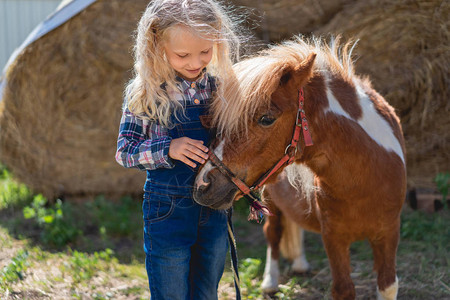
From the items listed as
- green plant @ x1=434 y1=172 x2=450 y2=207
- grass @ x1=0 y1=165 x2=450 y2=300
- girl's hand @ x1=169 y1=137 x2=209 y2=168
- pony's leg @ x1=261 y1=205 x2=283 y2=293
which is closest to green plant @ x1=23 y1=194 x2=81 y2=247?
grass @ x1=0 y1=165 x2=450 y2=300

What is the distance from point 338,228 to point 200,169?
2.70 feet

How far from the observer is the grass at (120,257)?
279 centimetres

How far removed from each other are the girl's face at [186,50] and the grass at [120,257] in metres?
1.63

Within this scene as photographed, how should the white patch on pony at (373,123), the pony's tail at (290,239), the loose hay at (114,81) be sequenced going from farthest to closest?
1. the loose hay at (114,81)
2. the pony's tail at (290,239)
3. the white patch on pony at (373,123)

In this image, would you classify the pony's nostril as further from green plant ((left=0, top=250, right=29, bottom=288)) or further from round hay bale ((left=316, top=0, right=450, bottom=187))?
round hay bale ((left=316, top=0, right=450, bottom=187))

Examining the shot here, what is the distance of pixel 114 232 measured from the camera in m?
3.92

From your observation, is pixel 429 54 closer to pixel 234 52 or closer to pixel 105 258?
pixel 234 52

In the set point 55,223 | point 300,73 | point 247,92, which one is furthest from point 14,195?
point 300,73

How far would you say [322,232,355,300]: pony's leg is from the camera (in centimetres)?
218

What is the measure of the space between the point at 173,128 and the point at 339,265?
108cm

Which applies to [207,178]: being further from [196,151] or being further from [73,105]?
[73,105]

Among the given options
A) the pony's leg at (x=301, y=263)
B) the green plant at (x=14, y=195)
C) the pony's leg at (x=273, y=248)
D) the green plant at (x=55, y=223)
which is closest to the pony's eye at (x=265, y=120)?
the pony's leg at (x=273, y=248)

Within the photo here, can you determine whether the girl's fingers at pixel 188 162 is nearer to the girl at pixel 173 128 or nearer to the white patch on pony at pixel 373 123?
the girl at pixel 173 128

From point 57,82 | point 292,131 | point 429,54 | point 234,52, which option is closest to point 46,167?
point 57,82
